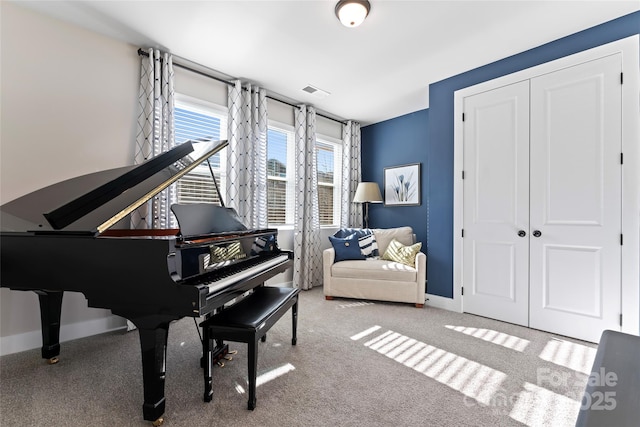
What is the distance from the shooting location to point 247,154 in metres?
3.57

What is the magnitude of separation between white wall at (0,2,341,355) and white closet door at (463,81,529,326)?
3.55m

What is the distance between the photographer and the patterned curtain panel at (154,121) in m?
2.82

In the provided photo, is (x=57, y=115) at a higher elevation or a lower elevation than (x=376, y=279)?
higher

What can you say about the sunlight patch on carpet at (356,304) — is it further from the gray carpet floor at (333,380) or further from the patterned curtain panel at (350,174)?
the patterned curtain panel at (350,174)

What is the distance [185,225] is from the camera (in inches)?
75.4

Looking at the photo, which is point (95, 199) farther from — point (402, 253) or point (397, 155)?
point (397, 155)

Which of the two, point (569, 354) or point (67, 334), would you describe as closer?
point (569, 354)

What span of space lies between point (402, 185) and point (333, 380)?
3.42 meters

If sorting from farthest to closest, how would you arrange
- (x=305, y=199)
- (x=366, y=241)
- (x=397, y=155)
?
(x=397, y=155), (x=305, y=199), (x=366, y=241)

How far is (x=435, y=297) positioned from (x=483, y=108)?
2.21 meters

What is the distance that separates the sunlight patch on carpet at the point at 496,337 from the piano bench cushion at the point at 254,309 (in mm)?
1680

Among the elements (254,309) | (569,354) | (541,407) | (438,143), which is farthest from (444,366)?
(438,143)

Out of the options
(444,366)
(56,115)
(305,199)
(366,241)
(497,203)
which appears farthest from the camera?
(305,199)

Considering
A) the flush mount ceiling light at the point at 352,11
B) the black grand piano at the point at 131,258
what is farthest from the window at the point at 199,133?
the flush mount ceiling light at the point at 352,11
